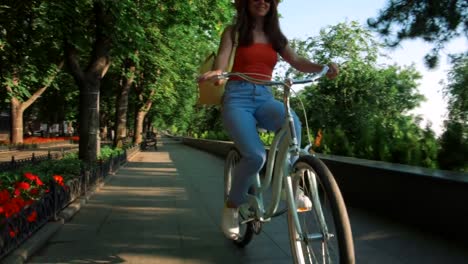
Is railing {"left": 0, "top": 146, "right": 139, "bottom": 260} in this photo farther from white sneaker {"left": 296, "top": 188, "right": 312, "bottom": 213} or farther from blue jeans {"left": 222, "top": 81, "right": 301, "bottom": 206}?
white sneaker {"left": 296, "top": 188, "right": 312, "bottom": 213}

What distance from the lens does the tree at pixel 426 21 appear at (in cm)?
917

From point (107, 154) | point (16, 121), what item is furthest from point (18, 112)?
point (107, 154)

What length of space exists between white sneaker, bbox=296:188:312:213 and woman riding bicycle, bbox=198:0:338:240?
74 cm

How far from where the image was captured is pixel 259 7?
4.18 meters

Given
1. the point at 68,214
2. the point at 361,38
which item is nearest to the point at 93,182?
the point at 68,214

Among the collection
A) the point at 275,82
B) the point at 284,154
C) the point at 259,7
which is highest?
the point at 259,7

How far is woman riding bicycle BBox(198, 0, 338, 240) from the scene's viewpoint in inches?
162

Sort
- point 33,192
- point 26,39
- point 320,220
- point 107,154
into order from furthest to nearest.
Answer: point 107,154 → point 26,39 → point 33,192 → point 320,220

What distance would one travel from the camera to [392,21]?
409 inches

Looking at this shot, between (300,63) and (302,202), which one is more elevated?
(300,63)

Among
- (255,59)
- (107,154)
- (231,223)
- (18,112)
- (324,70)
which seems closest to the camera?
(324,70)

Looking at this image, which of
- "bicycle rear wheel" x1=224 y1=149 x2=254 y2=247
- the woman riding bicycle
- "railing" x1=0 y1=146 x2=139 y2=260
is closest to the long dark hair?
the woman riding bicycle

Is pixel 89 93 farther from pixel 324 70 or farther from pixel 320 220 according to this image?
pixel 320 220

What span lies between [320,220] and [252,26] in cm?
177
